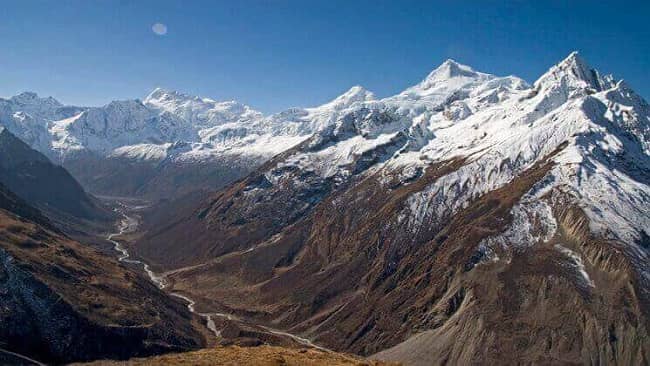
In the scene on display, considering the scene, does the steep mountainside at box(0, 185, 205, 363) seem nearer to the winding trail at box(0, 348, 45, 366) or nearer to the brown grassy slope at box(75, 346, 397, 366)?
the winding trail at box(0, 348, 45, 366)

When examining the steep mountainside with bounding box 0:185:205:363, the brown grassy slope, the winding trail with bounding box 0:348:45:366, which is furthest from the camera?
the steep mountainside with bounding box 0:185:205:363

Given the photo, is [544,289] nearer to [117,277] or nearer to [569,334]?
[569,334]

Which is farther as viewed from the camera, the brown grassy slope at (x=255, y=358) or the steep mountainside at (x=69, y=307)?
the steep mountainside at (x=69, y=307)

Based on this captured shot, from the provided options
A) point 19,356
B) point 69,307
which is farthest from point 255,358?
point 69,307

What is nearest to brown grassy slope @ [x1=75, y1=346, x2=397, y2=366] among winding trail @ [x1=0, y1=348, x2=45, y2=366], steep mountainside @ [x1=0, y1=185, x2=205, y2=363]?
winding trail @ [x1=0, y1=348, x2=45, y2=366]

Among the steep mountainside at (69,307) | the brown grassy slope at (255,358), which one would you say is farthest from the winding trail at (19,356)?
the brown grassy slope at (255,358)

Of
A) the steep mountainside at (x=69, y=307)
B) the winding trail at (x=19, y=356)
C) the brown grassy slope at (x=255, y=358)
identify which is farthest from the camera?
the steep mountainside at (x=69, y=307)

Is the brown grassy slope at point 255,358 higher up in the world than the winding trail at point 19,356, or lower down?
higher up

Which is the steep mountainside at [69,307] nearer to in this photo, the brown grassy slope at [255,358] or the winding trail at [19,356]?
the winding trail at [19,356]
